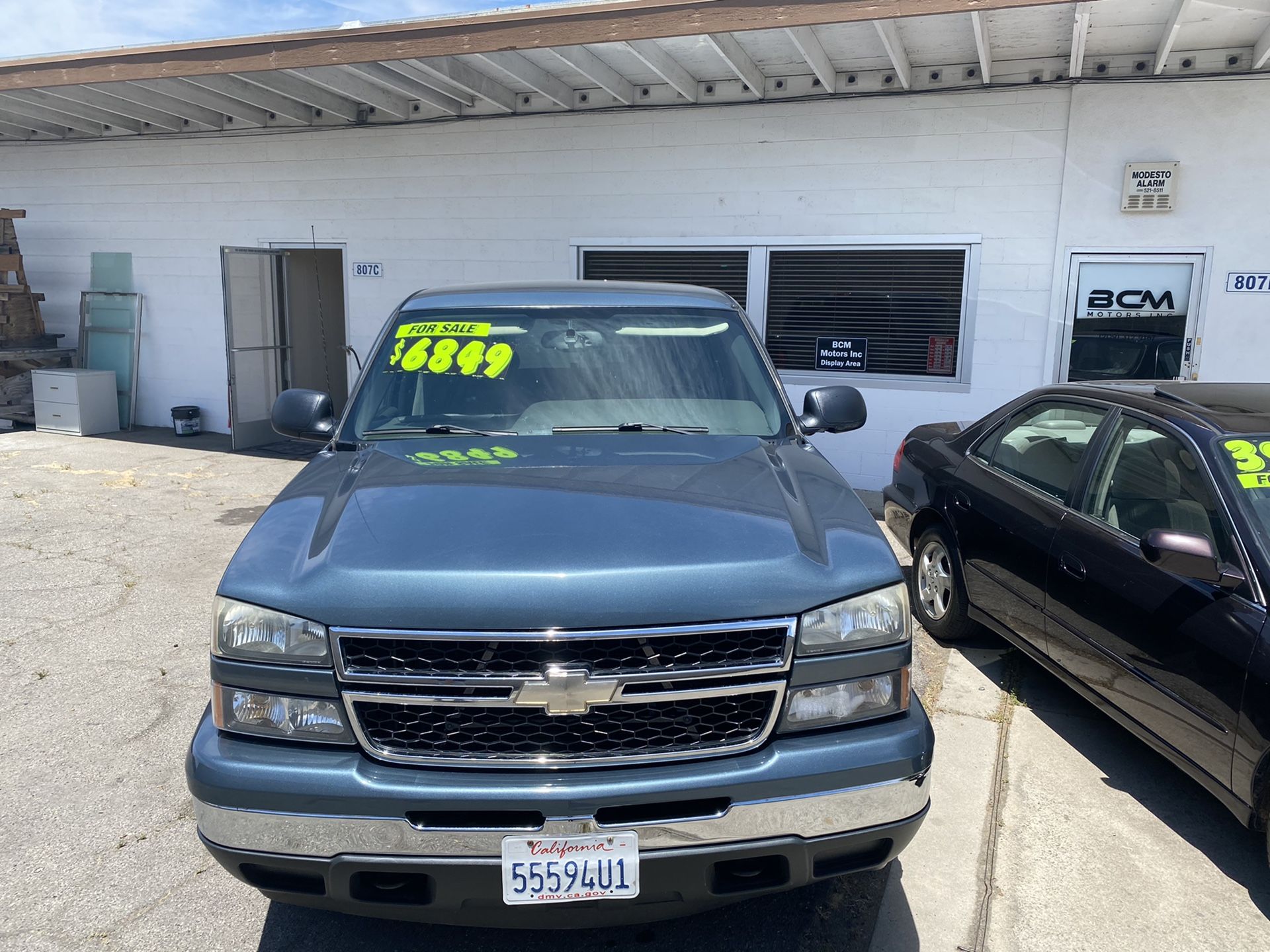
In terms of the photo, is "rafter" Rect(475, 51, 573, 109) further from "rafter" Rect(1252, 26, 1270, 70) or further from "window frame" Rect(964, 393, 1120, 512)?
"rafter" Rect(1252, 26, 1270, 70)

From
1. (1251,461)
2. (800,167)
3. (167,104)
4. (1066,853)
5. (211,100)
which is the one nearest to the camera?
(1066,853)

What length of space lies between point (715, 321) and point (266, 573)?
2.17m

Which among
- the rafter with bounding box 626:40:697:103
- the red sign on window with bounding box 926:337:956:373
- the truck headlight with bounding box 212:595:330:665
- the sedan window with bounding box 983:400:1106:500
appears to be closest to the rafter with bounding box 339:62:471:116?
the rafter with bounding box 626:40:697:103

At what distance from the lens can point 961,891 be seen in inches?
115

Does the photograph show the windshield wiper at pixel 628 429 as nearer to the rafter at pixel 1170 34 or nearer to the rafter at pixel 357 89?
the rafter at pixel 1170 34

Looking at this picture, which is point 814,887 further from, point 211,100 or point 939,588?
point 211,100

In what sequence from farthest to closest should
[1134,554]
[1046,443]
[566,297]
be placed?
[1046,443] → [566,297] → [1134,554]

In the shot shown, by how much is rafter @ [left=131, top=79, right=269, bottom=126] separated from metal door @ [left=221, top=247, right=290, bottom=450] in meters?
1.46

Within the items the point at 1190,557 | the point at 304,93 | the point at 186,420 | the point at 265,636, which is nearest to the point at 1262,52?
the point at 1190,557

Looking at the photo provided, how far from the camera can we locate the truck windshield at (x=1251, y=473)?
3.09 m

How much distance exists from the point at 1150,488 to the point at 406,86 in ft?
25.3

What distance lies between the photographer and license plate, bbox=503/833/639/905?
2.03 meters

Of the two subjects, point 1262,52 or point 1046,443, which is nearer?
point 1046,443

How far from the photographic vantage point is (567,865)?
6.66ft
